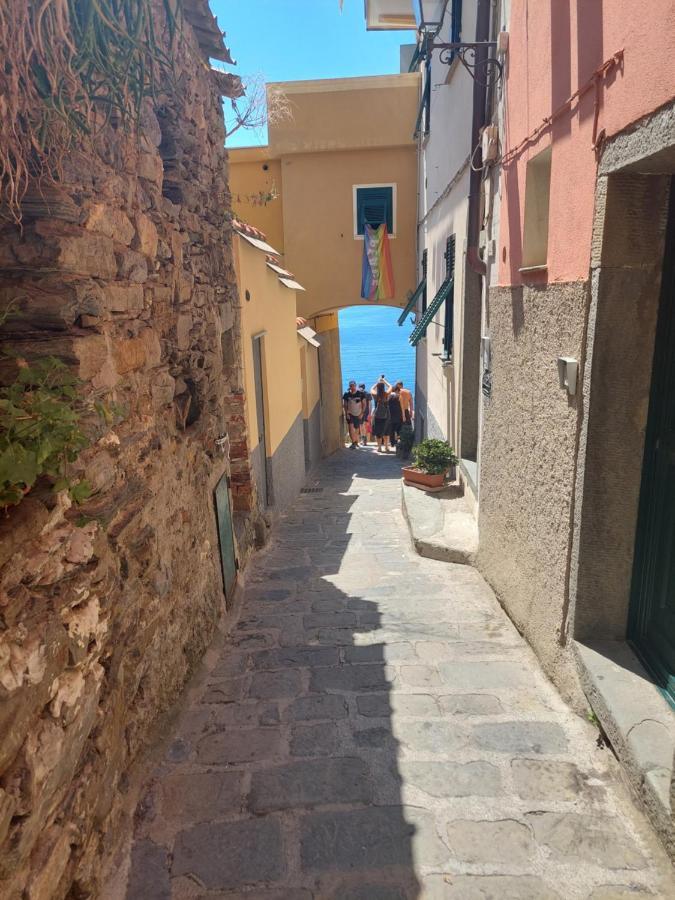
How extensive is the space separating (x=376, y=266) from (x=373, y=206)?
125cm

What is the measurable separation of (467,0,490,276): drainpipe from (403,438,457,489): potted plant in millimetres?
2240

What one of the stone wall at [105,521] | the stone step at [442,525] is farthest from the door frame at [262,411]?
the stone wall at [105,521]

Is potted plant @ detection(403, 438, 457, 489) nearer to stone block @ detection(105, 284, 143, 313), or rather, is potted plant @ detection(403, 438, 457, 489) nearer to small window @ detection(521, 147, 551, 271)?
small window @ detection(521, 147, 551, 271)

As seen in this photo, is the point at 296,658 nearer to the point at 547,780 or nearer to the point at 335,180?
the point at 547,780

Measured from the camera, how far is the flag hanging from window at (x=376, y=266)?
43.4 feet

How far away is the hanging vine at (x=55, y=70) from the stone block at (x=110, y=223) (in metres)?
0.22

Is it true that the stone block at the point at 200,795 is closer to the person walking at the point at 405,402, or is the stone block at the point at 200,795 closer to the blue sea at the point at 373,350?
the person walking at the point at 405,402

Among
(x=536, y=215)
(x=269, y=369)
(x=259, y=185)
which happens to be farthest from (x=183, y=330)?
(x=259, y=185)

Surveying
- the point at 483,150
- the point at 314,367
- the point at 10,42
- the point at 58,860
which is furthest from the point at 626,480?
the point at 314,367

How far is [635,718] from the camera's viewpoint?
2.59m

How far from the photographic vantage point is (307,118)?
42.1 ft

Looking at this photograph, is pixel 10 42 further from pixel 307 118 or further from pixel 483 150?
pixel 307 118

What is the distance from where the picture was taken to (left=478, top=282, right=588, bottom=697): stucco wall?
3.22 m

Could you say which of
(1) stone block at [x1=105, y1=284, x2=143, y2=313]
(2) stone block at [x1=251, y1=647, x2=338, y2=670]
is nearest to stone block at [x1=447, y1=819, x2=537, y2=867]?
(2) stone block at [x1=251, y1=647, x2=338, y2=670]
